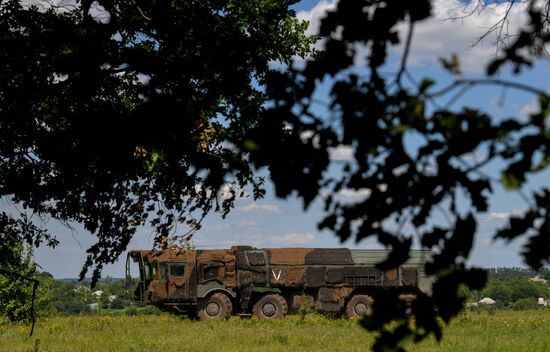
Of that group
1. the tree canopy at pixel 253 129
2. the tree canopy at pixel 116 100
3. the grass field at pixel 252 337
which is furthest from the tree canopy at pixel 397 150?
the grass field at pixel 252 337

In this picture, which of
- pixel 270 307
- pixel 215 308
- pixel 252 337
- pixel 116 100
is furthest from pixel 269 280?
pixel 116 100

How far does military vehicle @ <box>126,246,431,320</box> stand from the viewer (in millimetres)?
29000

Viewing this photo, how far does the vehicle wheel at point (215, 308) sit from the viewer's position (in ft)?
95.1

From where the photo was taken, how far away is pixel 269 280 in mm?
28984

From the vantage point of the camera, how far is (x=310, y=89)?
4.01 metres

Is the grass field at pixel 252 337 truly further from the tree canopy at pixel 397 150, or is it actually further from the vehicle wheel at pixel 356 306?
the tree canopy at pixel 397 150

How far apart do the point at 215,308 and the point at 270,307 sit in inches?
79.9

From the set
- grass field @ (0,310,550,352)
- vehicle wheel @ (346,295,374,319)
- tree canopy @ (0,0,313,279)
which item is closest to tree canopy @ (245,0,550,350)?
tree canopy @ (0,0,313,279)

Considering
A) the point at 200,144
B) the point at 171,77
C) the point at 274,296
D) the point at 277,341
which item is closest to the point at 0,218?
A: the point at 200,144

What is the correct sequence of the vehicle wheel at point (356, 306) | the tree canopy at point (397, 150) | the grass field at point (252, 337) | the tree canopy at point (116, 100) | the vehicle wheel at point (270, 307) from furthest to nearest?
the vehicle wheel at point (270, 307) < the vehicle wheel at point (356, 306) < the grass field at point (252, 337) < the tree canopy at point (116, 100) < the tree canopy at point (397, 150)

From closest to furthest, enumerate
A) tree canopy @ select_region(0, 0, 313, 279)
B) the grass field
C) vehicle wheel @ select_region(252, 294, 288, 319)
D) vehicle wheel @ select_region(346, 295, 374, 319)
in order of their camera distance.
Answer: tree canopy @ select_region(0, 0, 313, 279)
the grass field
vehicle wheel @ select_region(346, 295, 374, 319)
vehicle wheel @ select_region(252, 294, 288, 319)

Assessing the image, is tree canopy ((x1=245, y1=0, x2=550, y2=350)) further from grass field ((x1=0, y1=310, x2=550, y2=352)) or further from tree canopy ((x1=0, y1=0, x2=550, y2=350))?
grass field ((x1=0, y1=310, x2=550, y2=352))

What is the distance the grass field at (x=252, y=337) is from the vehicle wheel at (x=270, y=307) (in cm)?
252

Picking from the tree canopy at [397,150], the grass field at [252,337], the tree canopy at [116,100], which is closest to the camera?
the tree canopy at [397,150]
